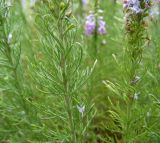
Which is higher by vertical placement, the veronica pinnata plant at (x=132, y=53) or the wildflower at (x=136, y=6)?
the wildflower at (x=136, y=6)

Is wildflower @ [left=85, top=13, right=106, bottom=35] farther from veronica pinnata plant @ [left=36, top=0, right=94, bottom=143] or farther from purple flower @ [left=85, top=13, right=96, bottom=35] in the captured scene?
veronica pinnata plant @ [left=36, top=0, right=94, bottom=143]

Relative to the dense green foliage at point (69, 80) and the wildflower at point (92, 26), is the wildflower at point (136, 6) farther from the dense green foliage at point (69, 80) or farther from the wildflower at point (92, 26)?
the wildflower at point (92, 26)

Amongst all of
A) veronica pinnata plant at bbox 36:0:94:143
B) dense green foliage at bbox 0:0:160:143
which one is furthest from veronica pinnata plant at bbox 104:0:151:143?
veronica pinnata plant at bbox 36:0:94:143

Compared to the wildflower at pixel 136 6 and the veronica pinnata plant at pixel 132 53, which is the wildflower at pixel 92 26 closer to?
the veronica pinnata plant at pixel 132 53

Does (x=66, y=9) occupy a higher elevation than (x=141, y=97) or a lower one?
higher

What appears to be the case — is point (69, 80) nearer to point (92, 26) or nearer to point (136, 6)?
point (136, 6)

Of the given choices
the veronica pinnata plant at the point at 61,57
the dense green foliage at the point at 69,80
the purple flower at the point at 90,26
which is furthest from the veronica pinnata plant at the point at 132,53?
the purple flower at the point at 90,26

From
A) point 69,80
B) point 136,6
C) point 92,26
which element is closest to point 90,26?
point 92,26

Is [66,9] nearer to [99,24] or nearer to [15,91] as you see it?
[15,91]

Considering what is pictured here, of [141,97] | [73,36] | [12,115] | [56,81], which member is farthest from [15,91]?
[141,97]

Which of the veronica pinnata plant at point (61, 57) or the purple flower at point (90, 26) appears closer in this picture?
the veronica pinnata plant at point (61, 57)

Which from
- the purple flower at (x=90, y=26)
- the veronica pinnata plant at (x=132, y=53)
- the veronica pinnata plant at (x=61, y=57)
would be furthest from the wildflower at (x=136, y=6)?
the purple flower at (x=90, y=26)
